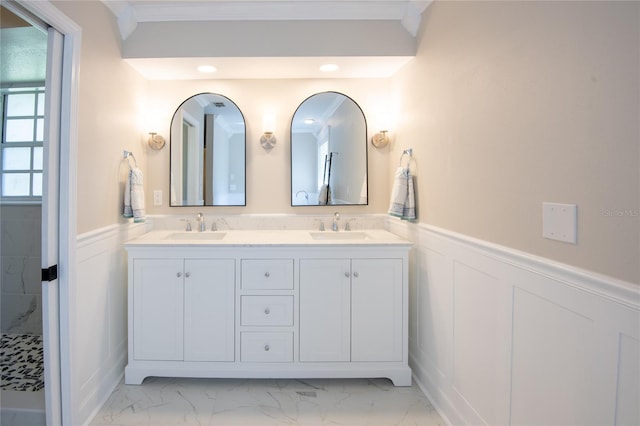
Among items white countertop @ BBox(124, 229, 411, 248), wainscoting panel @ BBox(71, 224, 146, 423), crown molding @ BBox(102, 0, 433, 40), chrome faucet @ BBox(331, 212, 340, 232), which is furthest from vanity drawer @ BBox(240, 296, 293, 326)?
crown molding @ BBox(102, 0, 433, 40)

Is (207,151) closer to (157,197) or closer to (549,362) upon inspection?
(157,197)

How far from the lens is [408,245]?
2.14 meters

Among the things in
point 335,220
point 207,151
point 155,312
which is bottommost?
point 155,312

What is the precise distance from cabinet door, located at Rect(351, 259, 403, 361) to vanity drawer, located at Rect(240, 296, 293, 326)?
0.42m

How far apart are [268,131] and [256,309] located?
1.35 m

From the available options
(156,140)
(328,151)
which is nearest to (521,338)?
(328,151)

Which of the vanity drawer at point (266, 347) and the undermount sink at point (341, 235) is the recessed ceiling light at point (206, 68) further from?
the vanity drawer at point (266, 347)

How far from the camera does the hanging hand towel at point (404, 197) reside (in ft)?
7.31

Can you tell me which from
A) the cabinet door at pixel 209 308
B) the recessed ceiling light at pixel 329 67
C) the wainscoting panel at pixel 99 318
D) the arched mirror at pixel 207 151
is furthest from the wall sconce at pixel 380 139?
the wainscoting panel at pixel 99 318

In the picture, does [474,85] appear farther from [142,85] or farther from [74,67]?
[142,85]

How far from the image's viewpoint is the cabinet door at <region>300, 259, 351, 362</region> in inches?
83.8

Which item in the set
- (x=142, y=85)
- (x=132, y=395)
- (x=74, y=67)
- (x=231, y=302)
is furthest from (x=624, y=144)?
(x=142, y=85)

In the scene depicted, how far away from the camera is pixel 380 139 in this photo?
8.73 ft

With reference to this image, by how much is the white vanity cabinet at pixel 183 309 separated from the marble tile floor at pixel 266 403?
7.7 inches
